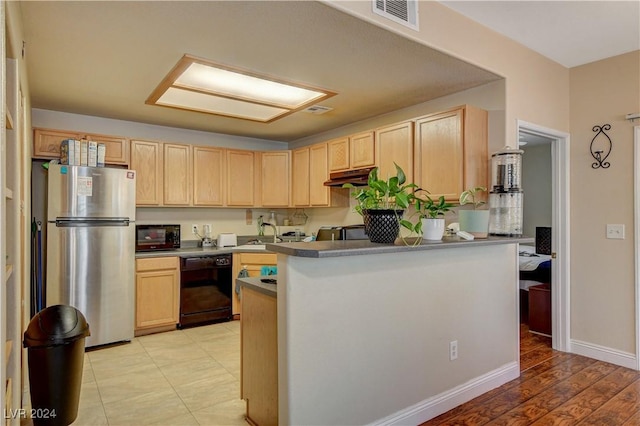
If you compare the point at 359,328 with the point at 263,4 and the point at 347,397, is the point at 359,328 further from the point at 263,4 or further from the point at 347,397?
the point at 263,4

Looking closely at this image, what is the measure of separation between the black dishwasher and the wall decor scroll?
396 centimetres

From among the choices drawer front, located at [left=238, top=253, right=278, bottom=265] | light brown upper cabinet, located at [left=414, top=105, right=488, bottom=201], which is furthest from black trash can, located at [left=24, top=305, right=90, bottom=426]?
drawer front, located at [left=238, top=253, right=278, bottom=265]

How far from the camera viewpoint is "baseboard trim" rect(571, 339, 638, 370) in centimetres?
325

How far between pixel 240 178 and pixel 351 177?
1.70 metres

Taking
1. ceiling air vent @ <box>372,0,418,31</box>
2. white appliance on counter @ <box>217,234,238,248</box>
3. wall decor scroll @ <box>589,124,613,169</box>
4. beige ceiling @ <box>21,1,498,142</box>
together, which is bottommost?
white appliance on counter @ <box>217,234,238,248</box>

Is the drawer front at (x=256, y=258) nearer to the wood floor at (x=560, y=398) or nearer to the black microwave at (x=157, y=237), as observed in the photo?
the black microwave at (x=157, y=237)

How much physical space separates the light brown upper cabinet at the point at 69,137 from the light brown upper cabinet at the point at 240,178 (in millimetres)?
1253

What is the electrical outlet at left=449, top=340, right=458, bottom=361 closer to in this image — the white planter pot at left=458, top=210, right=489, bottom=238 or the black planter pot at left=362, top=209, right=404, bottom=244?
the white planter pot at left=458, top=210, right=489, bottom=238

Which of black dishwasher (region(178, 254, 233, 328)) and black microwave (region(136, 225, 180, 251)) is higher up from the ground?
black microwave (region(136, 225, 180, 251))

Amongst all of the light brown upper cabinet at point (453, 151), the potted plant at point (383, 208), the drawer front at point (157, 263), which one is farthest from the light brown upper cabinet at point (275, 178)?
the potted plant at point (383, 208)

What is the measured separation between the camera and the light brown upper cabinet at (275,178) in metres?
5.24

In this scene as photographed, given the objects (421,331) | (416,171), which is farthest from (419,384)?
(416,171)

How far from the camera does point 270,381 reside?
2.09 metres

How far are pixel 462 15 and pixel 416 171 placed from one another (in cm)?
125
